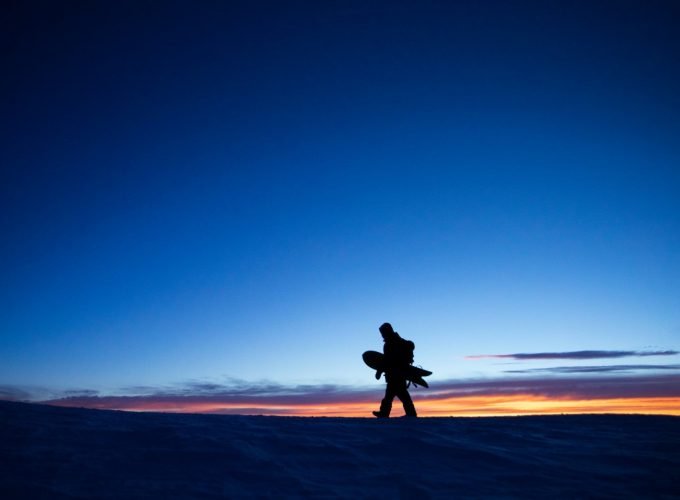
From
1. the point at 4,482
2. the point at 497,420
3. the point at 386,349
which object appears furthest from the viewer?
the point at 386,349

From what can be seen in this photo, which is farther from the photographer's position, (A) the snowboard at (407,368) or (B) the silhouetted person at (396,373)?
(A) the snowboard at (407,368)

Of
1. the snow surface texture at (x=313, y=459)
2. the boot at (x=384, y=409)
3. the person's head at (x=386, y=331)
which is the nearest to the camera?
the snow surface texture at (x=313, y=459)

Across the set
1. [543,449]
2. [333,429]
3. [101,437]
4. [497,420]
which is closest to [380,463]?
[333,429]

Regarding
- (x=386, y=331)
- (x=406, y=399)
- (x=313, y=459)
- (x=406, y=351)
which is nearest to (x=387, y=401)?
(x=406, y=399)

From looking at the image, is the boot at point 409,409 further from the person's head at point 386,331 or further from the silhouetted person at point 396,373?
the person's head at point 386,331

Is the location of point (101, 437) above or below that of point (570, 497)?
above

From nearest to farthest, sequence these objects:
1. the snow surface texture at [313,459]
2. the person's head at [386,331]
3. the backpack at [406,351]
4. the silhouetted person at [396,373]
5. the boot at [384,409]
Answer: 1. the snow surface texture at [313,459]
2. the boot at [384,409]
3. the silhouetted person at [396,373]
4. the backpack at [406,351]
5. the person's head at [386,331]

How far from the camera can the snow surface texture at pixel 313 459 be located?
420 cm

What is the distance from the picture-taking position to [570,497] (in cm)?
428

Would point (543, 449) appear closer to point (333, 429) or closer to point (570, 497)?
point (570, 497)

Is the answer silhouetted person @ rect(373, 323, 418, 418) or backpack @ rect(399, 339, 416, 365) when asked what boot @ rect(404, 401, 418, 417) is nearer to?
silhouetted person @ rect(373, 323, 418, 418)

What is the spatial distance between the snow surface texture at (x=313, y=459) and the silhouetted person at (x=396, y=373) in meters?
3.01

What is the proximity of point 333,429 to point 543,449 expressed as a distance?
9.56 feet

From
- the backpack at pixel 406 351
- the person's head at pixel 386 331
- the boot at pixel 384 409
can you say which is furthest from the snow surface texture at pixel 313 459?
the person's head at pixel 386 331
